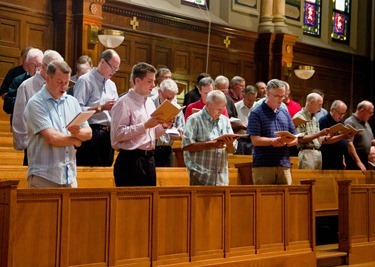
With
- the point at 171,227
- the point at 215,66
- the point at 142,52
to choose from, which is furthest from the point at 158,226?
the point at 215,66

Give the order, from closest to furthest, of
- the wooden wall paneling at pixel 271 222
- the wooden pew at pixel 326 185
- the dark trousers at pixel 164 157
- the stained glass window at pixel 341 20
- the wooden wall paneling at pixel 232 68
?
the wooden wall paneling at pixel 271 222, the dark trousers at pixel 164 157, the wooden pew at pixel 326 185, the wooden wall paneling at pixel 232 68, the stained glass window at pixel 341 20

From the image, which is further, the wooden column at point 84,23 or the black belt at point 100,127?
the wooden column at point 84,23

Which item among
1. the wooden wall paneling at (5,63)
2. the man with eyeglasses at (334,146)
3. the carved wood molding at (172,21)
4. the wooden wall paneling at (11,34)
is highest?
the carved wood molding at (172,21)

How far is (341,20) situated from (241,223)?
31.5 feet

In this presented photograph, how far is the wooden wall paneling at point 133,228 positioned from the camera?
16.7 ft

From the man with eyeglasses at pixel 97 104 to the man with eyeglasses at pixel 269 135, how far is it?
1.23 meters

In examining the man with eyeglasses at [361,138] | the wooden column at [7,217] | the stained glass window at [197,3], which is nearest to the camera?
the wooden column at [7,217]

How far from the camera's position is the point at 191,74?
11.6 meters

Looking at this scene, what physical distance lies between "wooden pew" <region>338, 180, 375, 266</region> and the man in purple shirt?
272 centimetres

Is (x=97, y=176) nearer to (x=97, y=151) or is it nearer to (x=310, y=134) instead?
(x=97, y=151)

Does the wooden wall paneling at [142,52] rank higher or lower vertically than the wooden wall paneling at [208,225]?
higher

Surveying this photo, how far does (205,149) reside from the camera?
593 centimetres

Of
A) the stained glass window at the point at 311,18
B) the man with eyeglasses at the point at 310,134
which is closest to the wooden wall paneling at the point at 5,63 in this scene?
the man with eyeglasses at the point at 310,134

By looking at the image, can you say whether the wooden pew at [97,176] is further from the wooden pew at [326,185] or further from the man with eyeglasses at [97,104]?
the wooden pew at [326,185]
